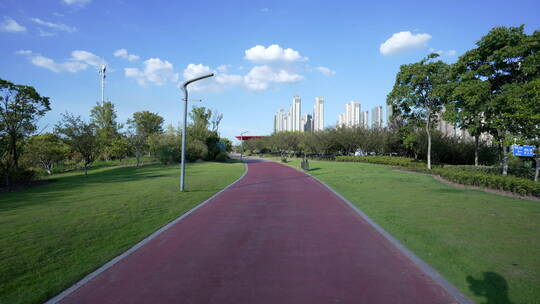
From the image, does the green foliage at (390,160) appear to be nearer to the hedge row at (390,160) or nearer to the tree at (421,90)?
the hedge row at (390,160)

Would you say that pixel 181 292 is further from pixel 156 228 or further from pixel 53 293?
pixel 156 228

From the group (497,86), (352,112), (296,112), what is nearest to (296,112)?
(296,112)

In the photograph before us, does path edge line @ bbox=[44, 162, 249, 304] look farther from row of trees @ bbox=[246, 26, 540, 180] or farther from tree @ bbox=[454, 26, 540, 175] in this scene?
tree @ bbox=[454, 26, 540, 175]

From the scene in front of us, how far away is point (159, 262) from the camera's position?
466cm

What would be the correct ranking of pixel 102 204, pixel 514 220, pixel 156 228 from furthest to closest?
pixel 102 204 < pixel 514 220 < pixel 156 228

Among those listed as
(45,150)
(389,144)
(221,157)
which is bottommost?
(221,157)

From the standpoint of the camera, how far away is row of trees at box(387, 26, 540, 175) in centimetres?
1202

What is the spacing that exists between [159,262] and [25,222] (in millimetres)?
4826

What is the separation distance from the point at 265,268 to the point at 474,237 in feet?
14.5

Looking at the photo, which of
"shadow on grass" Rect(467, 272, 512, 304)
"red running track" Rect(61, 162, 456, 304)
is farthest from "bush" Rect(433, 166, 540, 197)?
"shadow on grass" Rect(467, 272, 512, 304)

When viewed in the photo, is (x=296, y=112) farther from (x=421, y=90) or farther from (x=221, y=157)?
(x=421, y=90)

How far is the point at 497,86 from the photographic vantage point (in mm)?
17359

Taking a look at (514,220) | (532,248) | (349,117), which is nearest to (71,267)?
(532,248)

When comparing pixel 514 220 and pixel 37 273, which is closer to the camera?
pixel 37 273
